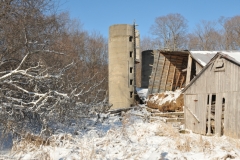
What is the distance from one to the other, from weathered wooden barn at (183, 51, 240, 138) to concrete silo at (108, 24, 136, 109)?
10.0 m

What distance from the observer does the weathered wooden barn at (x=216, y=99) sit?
1209 centimetres

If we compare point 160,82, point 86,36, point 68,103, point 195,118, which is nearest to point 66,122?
point 68,103

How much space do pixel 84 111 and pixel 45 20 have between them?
439 centimetres

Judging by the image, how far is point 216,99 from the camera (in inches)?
515

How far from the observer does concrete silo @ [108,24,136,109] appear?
2461 centimetres

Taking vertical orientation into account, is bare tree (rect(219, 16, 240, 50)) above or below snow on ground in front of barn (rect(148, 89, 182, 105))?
above

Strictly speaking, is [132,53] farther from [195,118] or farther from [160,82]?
[195,118]

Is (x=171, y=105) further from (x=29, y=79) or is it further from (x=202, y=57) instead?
(x=29, y=79)

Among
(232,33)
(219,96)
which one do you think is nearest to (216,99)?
(219,96)

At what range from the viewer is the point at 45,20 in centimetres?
1130

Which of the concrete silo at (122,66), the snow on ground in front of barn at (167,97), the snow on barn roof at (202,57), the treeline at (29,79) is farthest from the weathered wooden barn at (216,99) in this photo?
the concrete silo at (122,66)

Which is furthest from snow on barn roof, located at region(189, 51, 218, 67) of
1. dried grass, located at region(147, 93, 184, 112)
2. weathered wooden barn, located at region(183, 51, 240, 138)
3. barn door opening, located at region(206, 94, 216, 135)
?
barn door opening, located at region(206, 94, 216, 135)

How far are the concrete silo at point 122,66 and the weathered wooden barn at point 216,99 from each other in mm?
10034

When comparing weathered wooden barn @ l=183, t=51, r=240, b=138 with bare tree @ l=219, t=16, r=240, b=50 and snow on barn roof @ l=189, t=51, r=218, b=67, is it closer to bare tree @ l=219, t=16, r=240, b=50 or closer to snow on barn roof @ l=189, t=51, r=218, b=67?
snow on barn roof @ l=189, t=51, r=218, b=67
